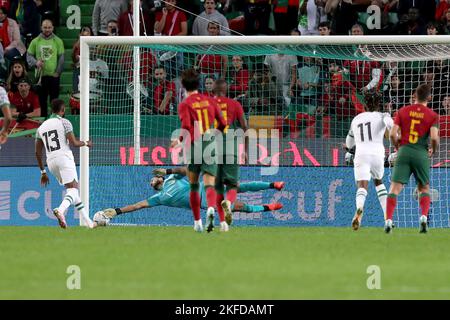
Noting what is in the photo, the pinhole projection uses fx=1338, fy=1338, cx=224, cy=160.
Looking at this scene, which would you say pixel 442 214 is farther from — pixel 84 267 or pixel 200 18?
pixel 84 267

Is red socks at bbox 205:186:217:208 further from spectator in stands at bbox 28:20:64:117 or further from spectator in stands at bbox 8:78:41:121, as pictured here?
spectator in stands at bbox 28:20:64:117

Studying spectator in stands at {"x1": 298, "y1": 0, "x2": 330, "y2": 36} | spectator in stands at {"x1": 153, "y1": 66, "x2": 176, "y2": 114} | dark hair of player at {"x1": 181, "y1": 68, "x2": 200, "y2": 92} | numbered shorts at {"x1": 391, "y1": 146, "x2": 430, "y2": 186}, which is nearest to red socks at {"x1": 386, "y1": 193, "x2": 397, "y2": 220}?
numbered shorts at {"x1": 391, "y1": 146, "x2": 430, "y2": 186}

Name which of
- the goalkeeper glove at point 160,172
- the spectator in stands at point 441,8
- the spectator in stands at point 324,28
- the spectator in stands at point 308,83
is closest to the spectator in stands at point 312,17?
the spectator in stands at point 324,28

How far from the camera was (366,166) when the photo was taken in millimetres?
20125

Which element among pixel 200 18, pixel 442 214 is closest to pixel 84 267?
pixel 442 214

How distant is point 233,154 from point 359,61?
5.41 meters

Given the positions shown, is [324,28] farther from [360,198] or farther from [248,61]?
[360,198]

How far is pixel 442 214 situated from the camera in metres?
22.7

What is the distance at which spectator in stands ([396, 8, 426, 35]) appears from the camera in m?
25.7

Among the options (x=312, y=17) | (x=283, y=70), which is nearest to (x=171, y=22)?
(x=312, y=17)

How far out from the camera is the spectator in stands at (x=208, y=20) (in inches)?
1046

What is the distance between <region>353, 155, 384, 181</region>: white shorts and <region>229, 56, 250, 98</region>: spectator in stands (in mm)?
4349

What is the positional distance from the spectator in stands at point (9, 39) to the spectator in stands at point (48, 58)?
54cm
